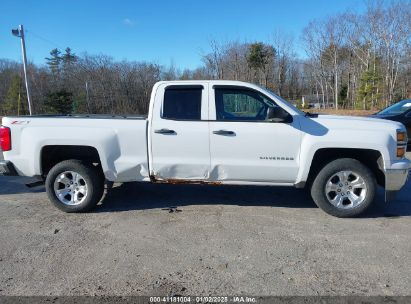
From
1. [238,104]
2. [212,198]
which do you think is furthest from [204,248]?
[238,104]

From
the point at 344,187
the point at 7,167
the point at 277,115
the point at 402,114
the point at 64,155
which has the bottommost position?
the point at 344,187

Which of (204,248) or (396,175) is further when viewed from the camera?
(396,175)

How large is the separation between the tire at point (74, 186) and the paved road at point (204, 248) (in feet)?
0.70

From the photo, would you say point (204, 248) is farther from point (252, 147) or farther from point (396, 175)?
point (396, 175)

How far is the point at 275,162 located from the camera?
499cm

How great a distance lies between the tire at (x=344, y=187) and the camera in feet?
16.1

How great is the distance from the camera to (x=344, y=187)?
502 cm

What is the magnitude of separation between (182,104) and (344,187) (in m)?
2.61

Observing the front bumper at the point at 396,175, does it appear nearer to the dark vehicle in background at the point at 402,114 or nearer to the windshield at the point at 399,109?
the dark vehicle in background at the point at 402,114

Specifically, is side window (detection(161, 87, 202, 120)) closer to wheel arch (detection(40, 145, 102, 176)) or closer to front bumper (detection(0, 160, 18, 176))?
wheel arch (detection(40, 145, 102, 176))

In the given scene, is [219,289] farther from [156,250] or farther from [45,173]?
[45,173]

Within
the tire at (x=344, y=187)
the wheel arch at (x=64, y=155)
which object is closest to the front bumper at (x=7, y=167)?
the wheel arch at (x=64, y=155)

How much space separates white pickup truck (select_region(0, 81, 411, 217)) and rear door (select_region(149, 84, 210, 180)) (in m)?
0.01

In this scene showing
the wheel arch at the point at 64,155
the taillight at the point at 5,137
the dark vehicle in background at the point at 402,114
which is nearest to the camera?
the taillight at the point at 5,137
